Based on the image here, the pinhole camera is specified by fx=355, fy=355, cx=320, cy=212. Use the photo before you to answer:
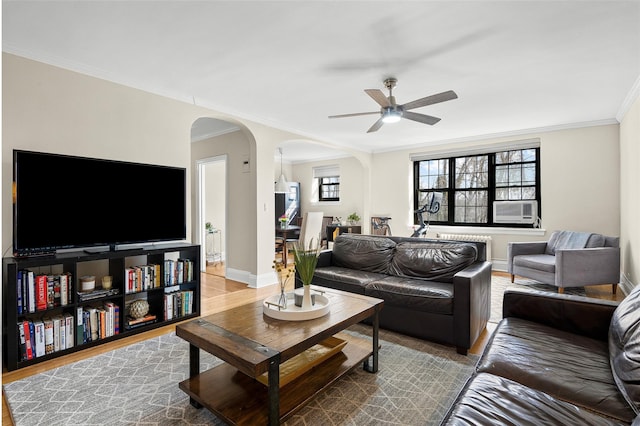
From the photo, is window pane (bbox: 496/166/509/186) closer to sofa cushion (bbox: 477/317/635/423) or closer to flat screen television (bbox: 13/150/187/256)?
sofa cushion (bbox: 477/317/635/423)

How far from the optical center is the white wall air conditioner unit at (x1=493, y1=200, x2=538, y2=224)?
18.6ft

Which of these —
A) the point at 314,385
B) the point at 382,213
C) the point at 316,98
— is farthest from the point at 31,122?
the point at 382,213

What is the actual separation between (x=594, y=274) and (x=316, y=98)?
3.89 metres

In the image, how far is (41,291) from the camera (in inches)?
105

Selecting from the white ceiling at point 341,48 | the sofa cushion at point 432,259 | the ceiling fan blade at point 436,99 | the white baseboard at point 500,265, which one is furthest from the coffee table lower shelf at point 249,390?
the white baseboard at point 500,265

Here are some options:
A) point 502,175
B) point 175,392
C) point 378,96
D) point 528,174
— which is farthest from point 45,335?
point 528,174

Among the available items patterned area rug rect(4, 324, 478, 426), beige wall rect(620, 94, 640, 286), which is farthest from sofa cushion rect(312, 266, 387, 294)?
beige wall rect(620, 94, 640, 286)

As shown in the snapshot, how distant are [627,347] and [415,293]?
1449mm

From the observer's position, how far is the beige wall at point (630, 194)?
12.5ft

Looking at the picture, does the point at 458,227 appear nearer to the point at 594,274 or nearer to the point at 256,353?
the point at 594,274

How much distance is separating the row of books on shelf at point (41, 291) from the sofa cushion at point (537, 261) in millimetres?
5037

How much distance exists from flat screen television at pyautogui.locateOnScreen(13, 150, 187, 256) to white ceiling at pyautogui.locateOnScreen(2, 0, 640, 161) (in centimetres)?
90

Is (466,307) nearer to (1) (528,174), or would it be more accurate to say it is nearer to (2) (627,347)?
(2) (627,347)

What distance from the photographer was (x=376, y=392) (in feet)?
7.21
